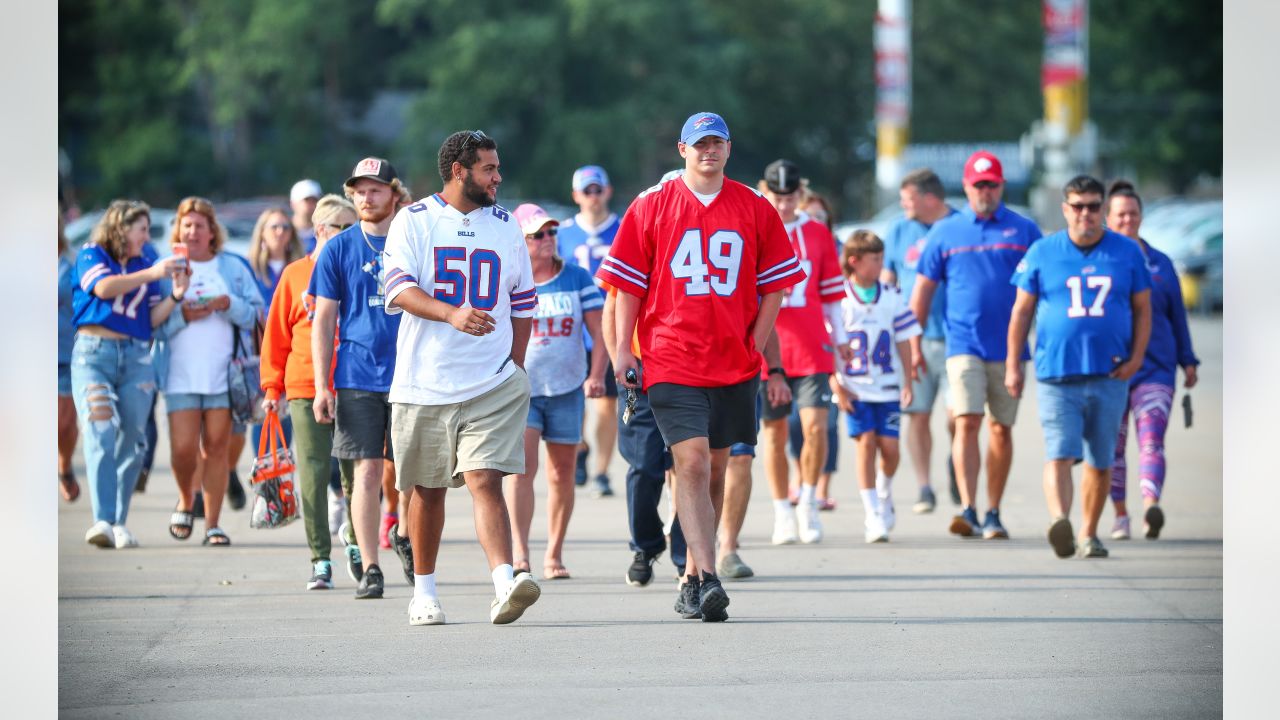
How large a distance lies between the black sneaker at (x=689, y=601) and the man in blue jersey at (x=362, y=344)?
1.45 metres

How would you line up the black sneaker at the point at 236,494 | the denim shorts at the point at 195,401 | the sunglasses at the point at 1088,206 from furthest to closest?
the black sneaker at the point at 236,494 → the denim shorts at the point at 195,401 → the sunglasses at the point at 1088,206

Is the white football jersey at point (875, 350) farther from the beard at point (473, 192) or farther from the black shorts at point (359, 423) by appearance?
the beard at point (473, 192)

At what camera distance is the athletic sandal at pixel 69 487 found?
41.2ft

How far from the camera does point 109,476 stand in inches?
414

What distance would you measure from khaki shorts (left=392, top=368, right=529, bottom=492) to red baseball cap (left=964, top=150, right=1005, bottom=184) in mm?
4051

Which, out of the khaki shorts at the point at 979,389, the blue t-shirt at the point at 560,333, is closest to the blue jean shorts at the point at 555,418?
the blue t-shirt at the point at 560,333

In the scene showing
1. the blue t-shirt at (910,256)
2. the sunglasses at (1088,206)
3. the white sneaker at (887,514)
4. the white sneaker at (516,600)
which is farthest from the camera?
the blue t-shirt at (910,256)

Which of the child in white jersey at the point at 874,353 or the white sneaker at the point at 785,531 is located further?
the child in white jersey at the point at 874,353

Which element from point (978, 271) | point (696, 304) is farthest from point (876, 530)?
point (696, 304)

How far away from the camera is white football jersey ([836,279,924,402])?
11.4 metres

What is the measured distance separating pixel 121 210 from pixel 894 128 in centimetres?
3630

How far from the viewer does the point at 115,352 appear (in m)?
10.6

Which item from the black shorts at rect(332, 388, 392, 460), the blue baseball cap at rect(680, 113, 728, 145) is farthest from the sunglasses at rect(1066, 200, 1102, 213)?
the black shorts at rect(332, 388, 392, 460)

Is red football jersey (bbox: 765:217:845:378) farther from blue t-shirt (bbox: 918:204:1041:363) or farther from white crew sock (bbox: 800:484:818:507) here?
blue t-shirt (bbox: 918:204:1041:363)
